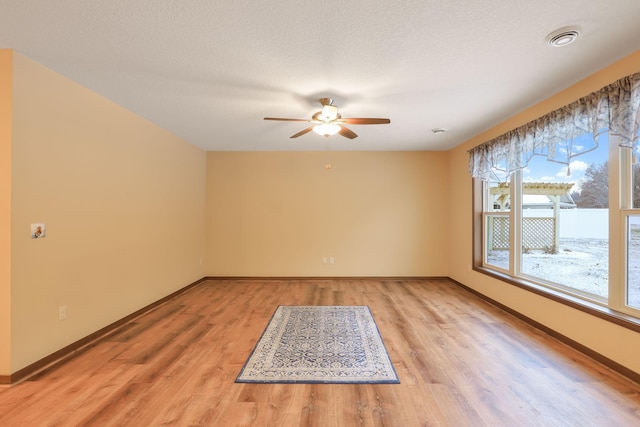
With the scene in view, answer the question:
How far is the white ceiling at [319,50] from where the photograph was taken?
5.30 ft

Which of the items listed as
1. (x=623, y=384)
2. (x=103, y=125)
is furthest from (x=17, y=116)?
(x=623, y=384)

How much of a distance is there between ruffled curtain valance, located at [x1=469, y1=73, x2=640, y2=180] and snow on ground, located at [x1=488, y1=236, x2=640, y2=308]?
33.3 inches

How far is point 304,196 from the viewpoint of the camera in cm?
521

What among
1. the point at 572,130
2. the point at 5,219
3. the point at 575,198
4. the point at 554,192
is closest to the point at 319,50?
the point at 572,130

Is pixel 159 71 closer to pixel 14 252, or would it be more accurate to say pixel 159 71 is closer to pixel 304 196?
pixel 14 252

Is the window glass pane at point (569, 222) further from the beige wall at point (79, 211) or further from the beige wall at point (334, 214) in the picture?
the beige wall at point (79, 211)

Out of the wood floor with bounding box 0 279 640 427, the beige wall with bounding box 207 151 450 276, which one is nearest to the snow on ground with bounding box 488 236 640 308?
the wood floor with bounding box 0 279 640 427

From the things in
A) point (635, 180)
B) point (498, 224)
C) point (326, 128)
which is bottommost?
point (498, 224)

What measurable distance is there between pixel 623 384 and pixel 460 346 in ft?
3.52

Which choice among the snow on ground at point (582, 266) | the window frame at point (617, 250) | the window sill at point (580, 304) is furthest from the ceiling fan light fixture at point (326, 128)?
the window sill at point (580, 304)

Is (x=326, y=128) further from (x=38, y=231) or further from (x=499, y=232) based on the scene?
(x=499, y=232)

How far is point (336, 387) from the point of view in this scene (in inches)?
77.5

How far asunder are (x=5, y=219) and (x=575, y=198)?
4.93 m

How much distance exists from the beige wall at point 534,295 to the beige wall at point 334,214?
0.40m
